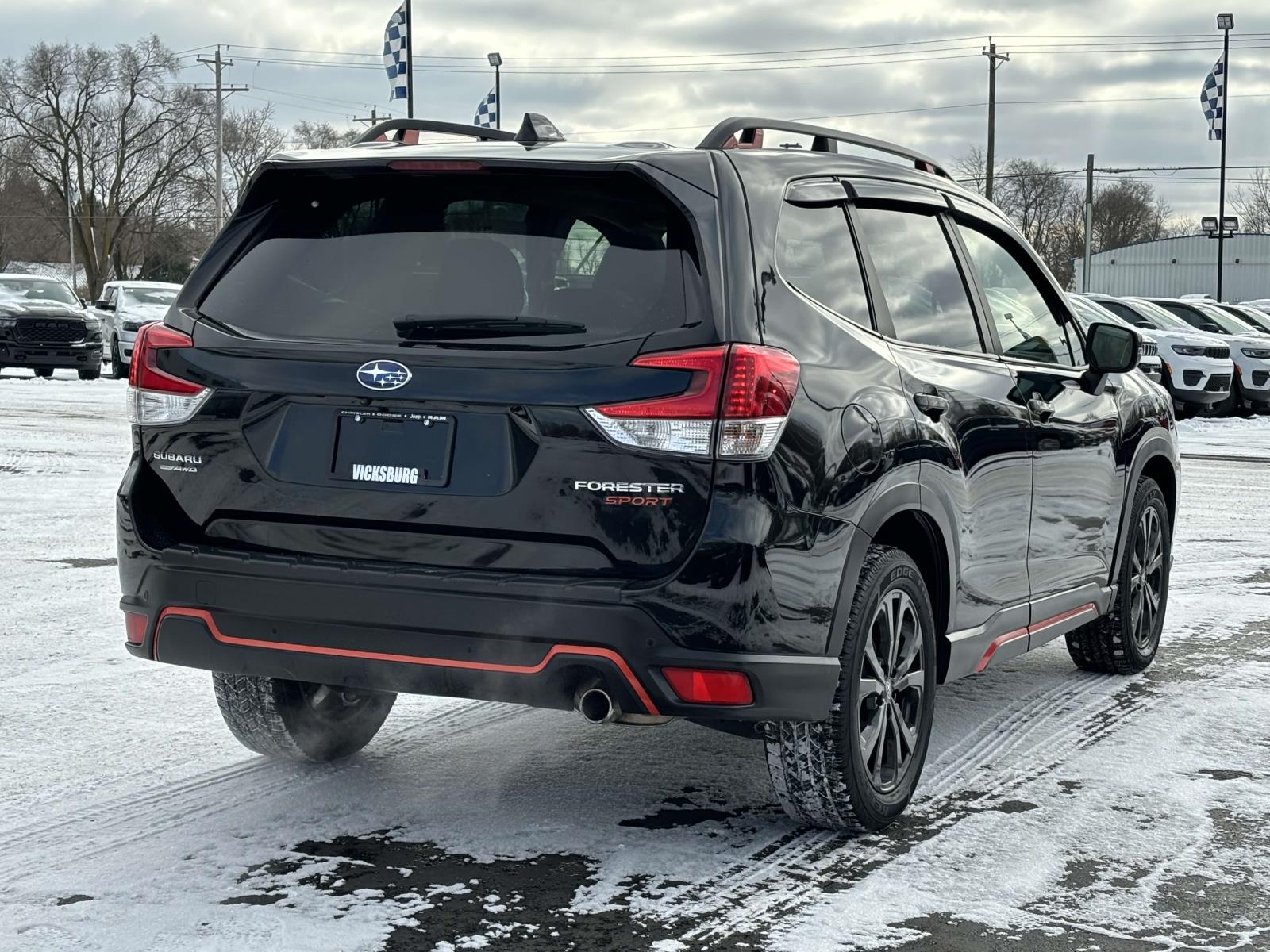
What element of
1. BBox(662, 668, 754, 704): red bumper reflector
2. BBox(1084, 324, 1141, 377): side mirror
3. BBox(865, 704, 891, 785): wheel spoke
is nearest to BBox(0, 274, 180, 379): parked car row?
BBox(1084, 324, 1141, 377): side mirror

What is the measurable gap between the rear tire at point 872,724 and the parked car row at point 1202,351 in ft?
56.1

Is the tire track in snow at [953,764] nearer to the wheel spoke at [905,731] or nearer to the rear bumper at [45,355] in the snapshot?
the wheel spoke at [905,731]

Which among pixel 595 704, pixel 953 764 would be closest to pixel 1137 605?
pixel 953 764

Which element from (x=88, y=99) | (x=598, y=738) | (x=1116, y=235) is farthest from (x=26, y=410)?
(x=1116, y=235)

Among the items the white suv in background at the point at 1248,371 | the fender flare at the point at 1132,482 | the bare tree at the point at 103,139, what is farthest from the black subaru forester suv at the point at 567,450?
the bare tree at the point at 103,139

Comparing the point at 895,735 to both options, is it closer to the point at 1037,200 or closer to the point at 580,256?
the point at 580,256

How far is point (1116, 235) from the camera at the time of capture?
116 metres

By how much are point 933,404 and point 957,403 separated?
0.19 m

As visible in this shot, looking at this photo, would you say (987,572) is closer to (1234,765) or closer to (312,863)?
(1234,765)

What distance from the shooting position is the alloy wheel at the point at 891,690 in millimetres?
4578

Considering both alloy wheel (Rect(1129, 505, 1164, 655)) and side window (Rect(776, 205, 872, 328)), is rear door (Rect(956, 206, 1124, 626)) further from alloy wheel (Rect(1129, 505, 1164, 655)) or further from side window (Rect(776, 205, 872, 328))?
side window (Rect(776, 205, 872, 328))

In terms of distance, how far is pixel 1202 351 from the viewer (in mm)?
23250

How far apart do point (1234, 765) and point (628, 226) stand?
2.78m

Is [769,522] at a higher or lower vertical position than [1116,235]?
lower
